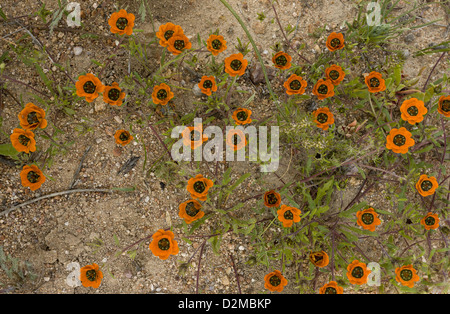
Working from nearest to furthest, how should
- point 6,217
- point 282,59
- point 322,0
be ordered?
1. point 282,59
2. point 6,217
3. point 322,0

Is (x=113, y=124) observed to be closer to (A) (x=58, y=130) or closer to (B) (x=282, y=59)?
(A) (x=58, y=130)

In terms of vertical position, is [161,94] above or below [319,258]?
above

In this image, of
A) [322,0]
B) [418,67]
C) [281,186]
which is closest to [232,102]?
[281,186]

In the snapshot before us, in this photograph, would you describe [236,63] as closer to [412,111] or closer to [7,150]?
[412,111]

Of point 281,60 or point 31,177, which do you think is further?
point 281,60

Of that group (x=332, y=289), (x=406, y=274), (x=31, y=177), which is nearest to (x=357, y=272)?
(x=332, y=289)

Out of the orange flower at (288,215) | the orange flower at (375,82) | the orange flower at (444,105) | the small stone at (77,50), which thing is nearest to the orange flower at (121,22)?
the small stone at (77,50)

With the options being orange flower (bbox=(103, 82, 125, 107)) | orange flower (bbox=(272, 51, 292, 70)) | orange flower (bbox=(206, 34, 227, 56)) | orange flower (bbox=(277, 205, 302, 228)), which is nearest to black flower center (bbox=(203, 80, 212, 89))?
orange flower (bbox=(206, 34, 227, 56))
